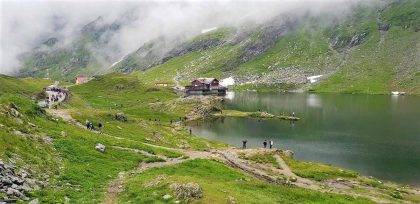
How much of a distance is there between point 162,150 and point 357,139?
76223mm

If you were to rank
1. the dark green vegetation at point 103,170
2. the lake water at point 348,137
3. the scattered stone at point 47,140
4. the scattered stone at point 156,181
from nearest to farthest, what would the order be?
1. the dark green vegetation at point 103,170
2. the scattered stone at point 156,181
3. the scattered stone at point 47,140
4. the lake water at point 348,137

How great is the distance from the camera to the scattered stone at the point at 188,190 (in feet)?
147

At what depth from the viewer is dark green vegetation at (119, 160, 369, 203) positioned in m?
46.7

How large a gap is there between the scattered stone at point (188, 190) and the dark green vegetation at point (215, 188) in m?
0.63

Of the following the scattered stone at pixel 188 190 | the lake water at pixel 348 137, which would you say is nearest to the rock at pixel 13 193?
the scattered stone at pixel 188 190

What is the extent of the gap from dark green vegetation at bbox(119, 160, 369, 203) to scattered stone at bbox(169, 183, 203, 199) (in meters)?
0.63

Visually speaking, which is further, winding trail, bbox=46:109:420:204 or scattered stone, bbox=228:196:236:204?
winding trail, bbox=46:109:420:204

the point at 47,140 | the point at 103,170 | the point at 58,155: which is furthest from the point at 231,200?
the point at 47,140

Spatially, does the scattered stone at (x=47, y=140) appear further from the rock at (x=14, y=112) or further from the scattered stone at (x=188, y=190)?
the scattered stone at (x=188, y=190)

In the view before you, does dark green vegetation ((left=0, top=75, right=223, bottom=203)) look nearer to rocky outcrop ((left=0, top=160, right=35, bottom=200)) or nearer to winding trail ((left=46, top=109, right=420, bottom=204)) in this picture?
rocky outcrop ((left=0, top=160, right=35, bottom=200))

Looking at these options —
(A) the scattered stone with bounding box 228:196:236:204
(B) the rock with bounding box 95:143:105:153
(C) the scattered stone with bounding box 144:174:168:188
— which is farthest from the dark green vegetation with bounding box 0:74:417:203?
(B) the rock with bounding box 95:143:105:153

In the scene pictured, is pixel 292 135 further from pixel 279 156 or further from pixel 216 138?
pixel 279 156

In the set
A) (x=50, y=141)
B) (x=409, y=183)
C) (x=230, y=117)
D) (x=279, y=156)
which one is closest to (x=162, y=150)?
(x=50, y=141)

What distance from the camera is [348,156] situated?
115125 mm
